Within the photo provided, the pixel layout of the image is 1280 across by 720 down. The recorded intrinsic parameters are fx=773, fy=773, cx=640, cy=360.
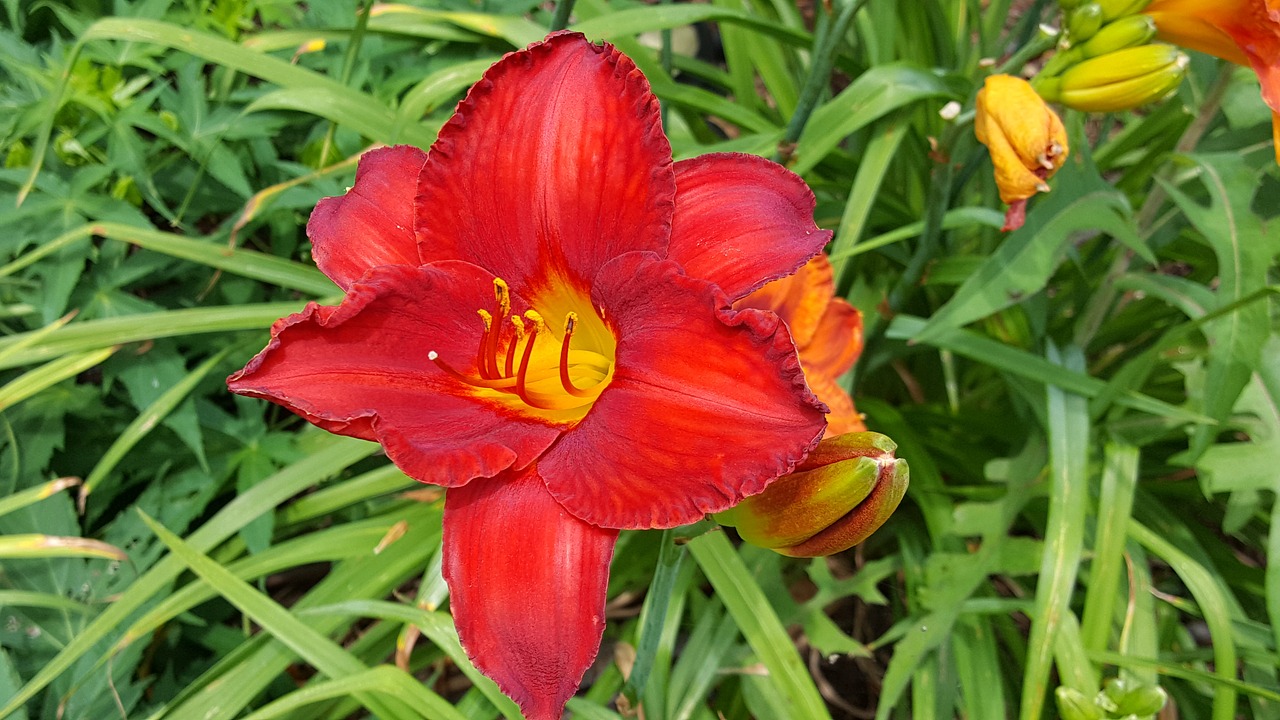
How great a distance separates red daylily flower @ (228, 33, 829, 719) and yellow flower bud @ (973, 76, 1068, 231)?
0.34m

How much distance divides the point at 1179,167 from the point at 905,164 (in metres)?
0.46

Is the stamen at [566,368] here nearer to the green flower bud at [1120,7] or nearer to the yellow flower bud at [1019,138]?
the yellow flower bud at [1019,138]

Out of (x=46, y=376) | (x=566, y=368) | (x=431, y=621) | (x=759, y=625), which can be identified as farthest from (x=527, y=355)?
(x=46, y=376)

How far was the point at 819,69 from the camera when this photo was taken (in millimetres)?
→ 1049

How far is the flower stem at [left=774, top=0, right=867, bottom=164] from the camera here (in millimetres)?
968

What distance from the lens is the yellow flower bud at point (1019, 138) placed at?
0.84 metres

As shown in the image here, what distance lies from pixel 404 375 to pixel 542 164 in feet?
0.69

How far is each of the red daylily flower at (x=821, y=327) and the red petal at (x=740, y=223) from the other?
210 millimetres

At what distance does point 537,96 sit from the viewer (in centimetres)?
66

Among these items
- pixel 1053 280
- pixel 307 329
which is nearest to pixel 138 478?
pixel 307 329

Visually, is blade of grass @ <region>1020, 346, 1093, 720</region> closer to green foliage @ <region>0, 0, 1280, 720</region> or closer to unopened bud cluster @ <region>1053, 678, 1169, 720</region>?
green foliage @ <region>0, 0, 1280, 720</region>

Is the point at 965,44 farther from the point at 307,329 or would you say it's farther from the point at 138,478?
the point at 138,478

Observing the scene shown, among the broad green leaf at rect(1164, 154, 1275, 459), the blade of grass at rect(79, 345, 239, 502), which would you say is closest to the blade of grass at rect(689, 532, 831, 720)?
the broad green leaf at rect(1164, 154, 1275, 459)

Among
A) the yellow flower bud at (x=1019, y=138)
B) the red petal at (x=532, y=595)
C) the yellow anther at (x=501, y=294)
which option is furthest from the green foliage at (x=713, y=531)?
the yellow anther at (x=501, y=294)
